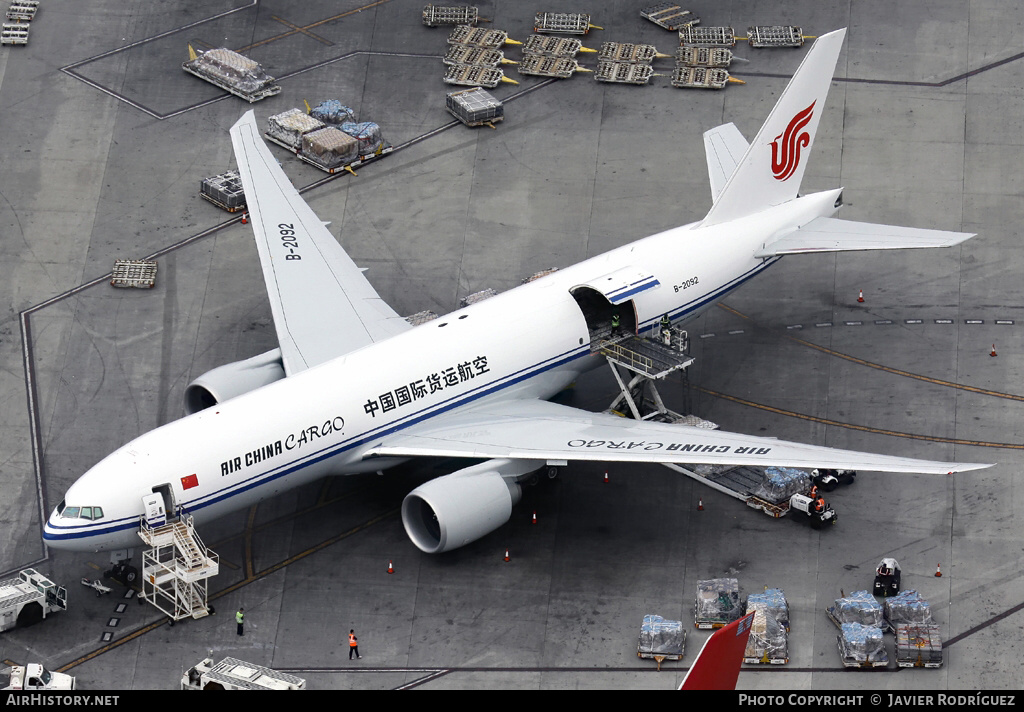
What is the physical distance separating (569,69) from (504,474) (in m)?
30.1

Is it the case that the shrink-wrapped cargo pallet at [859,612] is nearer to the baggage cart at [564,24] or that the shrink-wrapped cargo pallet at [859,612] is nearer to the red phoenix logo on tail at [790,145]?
the red phoenix logo on tail at [790,145]

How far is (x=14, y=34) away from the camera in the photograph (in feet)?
292

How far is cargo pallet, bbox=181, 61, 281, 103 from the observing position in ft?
282

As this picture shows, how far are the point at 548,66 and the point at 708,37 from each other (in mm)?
7907

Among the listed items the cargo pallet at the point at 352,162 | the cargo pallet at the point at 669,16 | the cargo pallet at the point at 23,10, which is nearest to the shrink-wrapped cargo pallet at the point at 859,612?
the cargo pallet at the point at 352,162

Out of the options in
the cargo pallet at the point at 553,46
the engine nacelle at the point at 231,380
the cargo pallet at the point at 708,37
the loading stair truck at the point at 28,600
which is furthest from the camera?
the cargo pallet at the point at 708,37

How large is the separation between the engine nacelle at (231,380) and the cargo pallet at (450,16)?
90.6ft

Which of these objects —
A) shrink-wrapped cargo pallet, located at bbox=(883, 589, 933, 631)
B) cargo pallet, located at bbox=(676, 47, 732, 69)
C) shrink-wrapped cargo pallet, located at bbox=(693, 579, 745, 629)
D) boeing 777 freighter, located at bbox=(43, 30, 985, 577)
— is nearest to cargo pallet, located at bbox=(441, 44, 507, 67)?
cargo pallet, located at bbox=(676, 47, 732, 69)

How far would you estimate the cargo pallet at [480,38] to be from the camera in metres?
88.4

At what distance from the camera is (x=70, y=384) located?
7212 centimetres

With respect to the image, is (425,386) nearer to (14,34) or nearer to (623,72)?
(623,72)

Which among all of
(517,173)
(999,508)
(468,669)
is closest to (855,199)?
(517,173)

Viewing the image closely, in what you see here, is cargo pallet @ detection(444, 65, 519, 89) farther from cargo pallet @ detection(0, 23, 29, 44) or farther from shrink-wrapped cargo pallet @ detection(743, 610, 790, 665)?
shrink-wrapped cargo pallet @ detection(743, 610, 790, 665)

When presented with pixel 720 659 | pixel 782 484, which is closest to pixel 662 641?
pixel 782 484
